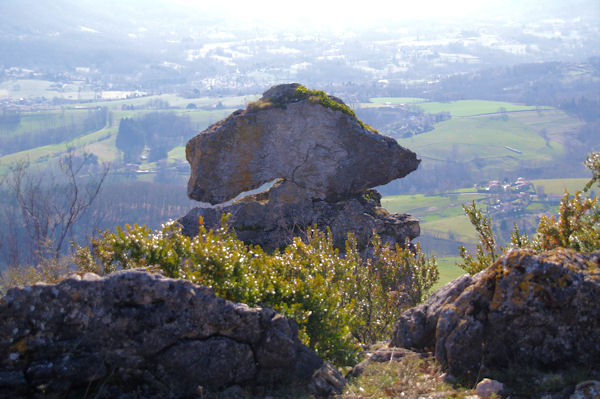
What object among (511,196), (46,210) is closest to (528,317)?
(46,210)

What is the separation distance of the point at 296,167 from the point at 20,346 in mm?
13610

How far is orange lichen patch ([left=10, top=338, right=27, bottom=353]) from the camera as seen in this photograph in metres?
6.84

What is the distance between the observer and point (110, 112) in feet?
570

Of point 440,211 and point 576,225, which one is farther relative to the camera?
point 440,211

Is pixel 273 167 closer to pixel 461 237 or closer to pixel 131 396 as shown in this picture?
pixel 131 396

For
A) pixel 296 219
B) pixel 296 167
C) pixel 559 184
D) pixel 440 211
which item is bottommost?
pixel 440 211

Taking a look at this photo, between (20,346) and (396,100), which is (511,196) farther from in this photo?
(20,346)

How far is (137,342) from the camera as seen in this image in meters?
7.55

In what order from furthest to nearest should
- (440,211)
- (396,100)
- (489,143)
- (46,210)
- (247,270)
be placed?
(396,100) → (489,143) → (440,211) → (46,210) → (247,270)

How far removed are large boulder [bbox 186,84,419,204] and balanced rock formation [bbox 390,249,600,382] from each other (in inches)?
438

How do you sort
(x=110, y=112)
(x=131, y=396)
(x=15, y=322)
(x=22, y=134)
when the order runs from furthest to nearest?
(x=110, y=112) → (x=22, y=134) → (x=131, y=396) → (x=15, y=322)

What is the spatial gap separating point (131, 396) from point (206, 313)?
1.63 meters

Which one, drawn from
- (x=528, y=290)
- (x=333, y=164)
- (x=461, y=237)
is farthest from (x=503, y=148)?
(x=528, y=290)

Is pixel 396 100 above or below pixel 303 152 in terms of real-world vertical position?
above
